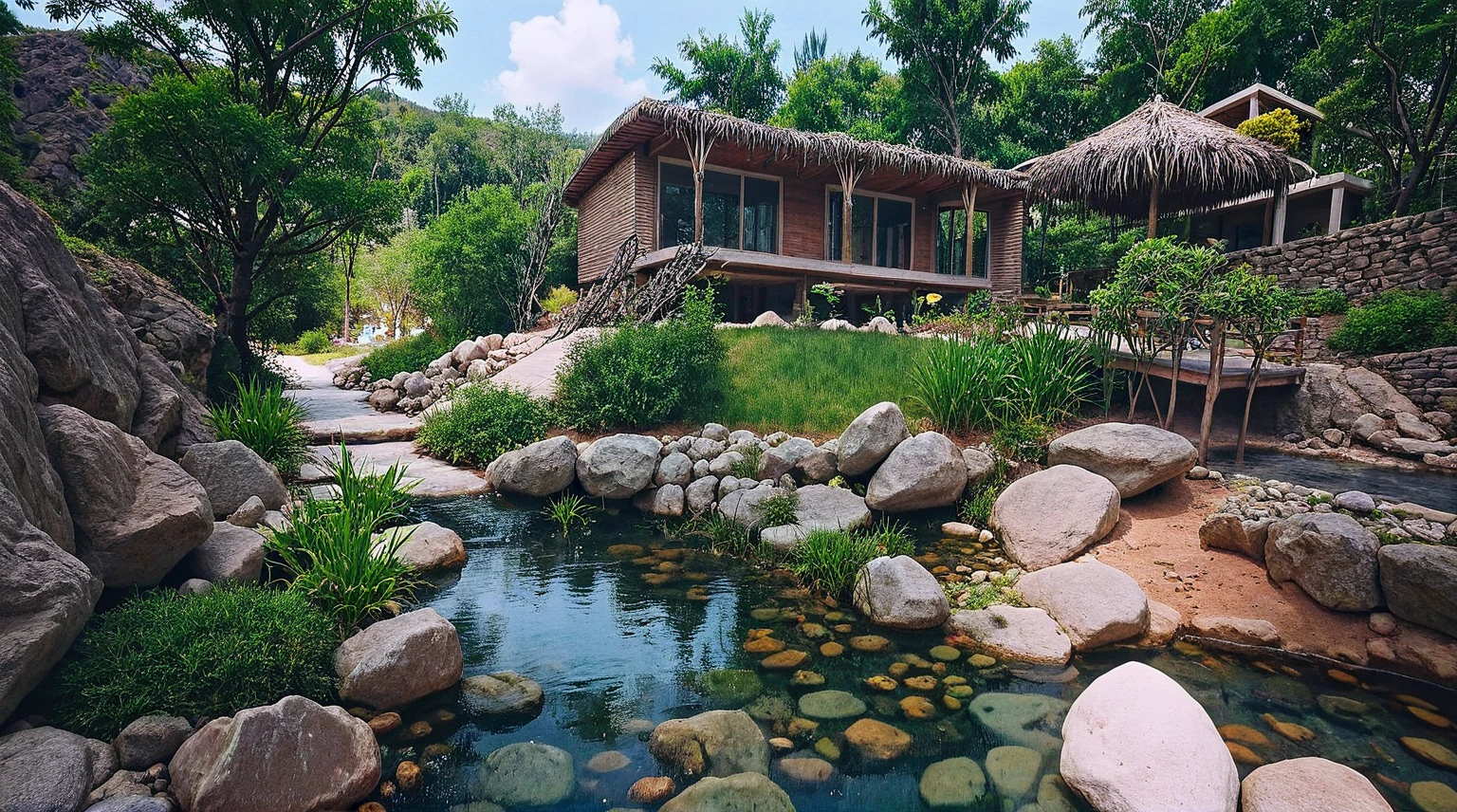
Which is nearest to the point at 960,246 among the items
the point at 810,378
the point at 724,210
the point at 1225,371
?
the point at 724,210

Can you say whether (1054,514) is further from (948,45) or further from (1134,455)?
(948,45)

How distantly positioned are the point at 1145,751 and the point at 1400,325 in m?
12.1

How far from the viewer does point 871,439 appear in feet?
23.0

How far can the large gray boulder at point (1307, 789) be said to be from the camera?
8.83 feet

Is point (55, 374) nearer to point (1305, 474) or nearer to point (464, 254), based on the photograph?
point (1305, 474)

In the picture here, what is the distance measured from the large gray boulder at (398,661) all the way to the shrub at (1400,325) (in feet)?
45.9

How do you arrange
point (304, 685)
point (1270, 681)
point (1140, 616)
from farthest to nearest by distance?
point (1140, 616) → point (1270, 681) → point (304, 685)

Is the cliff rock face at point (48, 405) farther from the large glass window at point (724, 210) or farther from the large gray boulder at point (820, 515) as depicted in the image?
the large glass window at point (724, 210)

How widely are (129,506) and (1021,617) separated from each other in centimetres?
540

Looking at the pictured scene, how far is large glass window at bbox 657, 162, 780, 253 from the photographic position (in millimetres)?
16234

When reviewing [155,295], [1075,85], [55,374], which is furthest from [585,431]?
[1075,85]

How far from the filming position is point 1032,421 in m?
7.69

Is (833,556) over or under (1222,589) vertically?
over

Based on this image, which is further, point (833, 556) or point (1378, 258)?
point (1378, 258)
